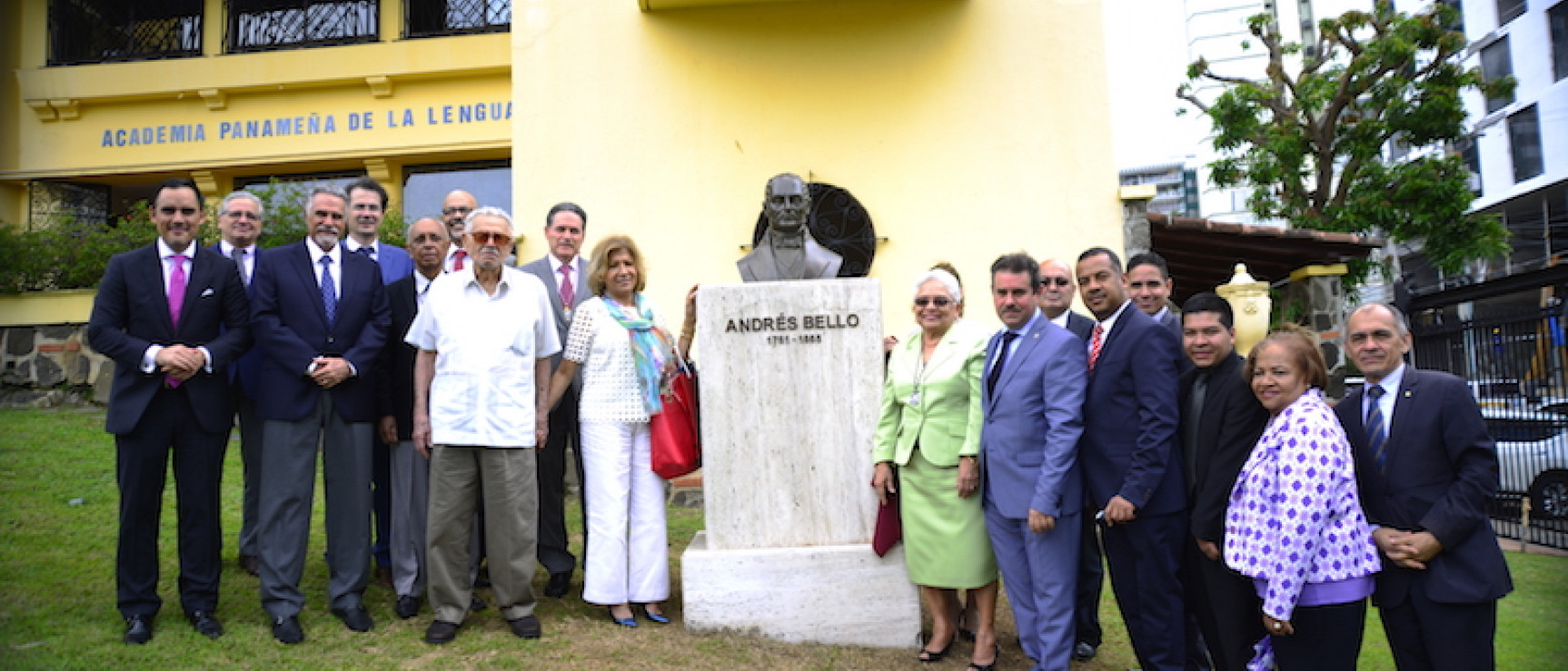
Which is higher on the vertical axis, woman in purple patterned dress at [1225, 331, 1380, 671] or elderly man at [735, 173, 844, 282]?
elderly man at [735, 173, 844, 282]

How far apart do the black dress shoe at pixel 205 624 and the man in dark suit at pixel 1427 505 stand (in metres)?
4.54

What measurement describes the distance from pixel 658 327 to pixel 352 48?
374 inches

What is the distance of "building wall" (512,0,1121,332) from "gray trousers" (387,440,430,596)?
3.86 m

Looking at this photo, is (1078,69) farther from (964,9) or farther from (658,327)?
(658,327)

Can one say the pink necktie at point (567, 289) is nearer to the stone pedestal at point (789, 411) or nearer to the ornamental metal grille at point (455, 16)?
the stone pedestal at point (789, 411)

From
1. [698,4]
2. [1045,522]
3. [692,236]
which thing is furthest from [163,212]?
[698,4]

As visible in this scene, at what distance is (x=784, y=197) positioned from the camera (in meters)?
4.74

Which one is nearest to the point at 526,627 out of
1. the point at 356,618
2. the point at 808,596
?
the point at 356,618

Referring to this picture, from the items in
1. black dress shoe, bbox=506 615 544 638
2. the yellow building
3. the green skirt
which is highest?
the yellow building

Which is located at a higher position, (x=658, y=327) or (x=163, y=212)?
(x=163, y=212)

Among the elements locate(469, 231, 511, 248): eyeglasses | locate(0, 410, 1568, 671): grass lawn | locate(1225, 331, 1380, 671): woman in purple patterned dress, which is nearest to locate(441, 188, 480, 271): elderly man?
locate(469, 231, 511, 248): eyeglasses

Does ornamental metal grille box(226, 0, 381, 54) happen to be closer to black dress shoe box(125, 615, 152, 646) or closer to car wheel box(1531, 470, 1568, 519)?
black dress shoe box(125, 615, 152, 646)

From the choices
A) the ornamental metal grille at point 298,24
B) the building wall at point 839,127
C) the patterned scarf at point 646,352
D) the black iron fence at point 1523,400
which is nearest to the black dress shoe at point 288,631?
the patterned scarf at point 646,352

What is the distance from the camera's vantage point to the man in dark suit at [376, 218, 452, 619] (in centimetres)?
442
